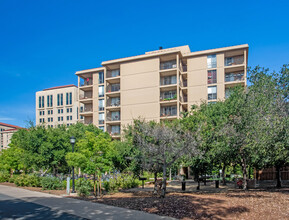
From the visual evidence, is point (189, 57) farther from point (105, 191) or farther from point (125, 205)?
point (125, 205)

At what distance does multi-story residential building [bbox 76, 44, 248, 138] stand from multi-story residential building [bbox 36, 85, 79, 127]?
36.1 meters

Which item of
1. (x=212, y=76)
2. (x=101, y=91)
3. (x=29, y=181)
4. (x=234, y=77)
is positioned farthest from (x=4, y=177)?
(x=234, y=77)

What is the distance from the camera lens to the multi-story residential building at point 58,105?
274ft

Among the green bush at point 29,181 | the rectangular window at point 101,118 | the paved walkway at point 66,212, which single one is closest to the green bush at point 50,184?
the green bush at point 29,181

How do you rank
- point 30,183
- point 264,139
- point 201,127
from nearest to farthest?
point 264,139
point 201,127
point 30,183

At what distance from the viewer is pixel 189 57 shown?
150ft

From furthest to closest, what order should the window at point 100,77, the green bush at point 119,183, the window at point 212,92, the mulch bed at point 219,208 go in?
the window at point 100,77 < the window at point 212,92 < the green bush at point 119,183 < the mulch bed at point 219,208

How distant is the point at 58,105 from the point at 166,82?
51.1m

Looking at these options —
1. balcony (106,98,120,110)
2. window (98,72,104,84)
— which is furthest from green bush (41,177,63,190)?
window (98,72,104,84)

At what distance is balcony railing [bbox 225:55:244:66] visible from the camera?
142 feet

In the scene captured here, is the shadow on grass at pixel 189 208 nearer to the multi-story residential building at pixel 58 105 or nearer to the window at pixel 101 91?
the window at pixel 101 91

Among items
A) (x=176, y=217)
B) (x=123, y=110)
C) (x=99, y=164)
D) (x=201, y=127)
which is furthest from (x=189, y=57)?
(x=176, y=217)

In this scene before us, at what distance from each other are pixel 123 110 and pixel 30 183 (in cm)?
2503

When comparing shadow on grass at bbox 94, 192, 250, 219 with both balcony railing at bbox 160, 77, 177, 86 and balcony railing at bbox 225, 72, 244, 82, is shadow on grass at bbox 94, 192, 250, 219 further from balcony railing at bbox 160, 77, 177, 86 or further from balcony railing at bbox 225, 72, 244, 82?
balcony railing at bbox 160, 77, 177, 86
